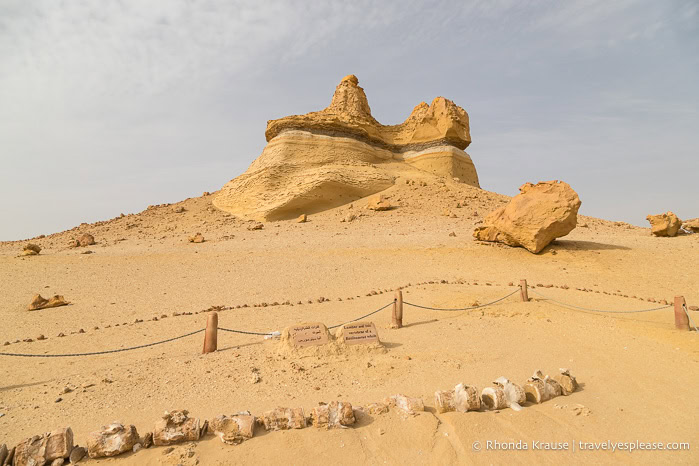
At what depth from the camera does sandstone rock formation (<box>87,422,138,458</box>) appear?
3197 mm

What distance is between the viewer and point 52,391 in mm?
4859

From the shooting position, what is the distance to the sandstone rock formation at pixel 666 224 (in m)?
16.8

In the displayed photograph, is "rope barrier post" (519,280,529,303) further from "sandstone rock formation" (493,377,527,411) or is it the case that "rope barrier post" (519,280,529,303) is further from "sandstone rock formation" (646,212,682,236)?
"sandstone rock formation" (646,212,682,236)

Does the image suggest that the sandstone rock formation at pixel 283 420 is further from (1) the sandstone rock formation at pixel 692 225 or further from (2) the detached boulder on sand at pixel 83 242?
(1) the sandstone rock formation at pixel 692 225

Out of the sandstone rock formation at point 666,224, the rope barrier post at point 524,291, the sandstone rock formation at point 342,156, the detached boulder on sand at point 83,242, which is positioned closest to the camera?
the rope barrier post at point 524,291

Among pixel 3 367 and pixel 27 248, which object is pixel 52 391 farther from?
pixel 27 248

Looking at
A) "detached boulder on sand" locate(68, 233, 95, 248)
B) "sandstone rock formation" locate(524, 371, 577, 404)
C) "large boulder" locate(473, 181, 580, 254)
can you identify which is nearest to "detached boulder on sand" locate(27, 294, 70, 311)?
"detached boulder on sand" locate(68, 233, 95, 248)

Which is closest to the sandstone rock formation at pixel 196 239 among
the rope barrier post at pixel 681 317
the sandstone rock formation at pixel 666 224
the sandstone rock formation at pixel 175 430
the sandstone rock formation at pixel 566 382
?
the sandstone rock formation at pixel 175 430

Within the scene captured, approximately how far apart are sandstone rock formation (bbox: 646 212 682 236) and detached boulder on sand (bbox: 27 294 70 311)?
2186cm

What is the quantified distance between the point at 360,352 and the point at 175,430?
2890 mm

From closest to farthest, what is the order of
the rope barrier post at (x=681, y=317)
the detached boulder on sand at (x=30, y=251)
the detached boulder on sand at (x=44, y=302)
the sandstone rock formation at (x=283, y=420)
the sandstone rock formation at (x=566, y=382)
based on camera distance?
the sandstone rock formation at (x=283, y=420) < the sandstone rock formation at (x=566, y=382) < the rope barrier post at (x=681, y=317) < the detached boulder on sand at (x=44, y=302) < the detached boulder on sand at (x=30, y=251)

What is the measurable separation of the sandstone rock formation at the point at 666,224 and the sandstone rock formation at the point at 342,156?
12.3m

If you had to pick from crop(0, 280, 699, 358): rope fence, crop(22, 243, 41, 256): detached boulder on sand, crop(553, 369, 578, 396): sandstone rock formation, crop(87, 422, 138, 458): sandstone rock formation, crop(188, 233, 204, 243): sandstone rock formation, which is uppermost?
crop(188, 233, 204, 243): sandstone rock formation

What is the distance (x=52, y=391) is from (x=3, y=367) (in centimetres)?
180
